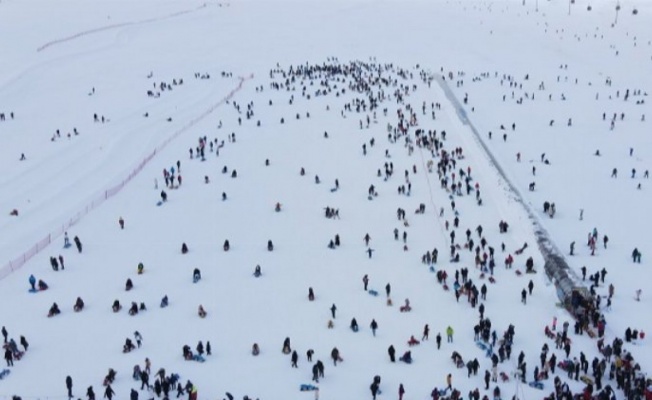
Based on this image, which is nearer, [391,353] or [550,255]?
[391,353]

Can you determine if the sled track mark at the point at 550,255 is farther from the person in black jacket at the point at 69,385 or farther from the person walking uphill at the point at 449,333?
the person in black jacket at the point at 69,385

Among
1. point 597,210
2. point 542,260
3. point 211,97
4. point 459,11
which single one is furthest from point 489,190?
point 459,11

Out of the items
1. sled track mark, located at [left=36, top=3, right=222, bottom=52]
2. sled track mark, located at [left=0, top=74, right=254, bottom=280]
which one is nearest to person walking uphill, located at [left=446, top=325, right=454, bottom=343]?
sled track mark, located at [left=0, top=74, right=254, bottom=280]

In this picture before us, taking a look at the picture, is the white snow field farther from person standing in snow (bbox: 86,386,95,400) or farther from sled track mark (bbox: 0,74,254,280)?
person standing in snow (bbox: 86,386,95,400)

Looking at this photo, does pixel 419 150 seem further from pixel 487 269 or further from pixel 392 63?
pixel 392 63

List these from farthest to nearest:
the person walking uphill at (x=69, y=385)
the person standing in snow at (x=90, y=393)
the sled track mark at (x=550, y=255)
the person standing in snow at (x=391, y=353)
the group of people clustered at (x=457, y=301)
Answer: the sled track mark at (x=550, y=255) → the person standing in snow at (x=391, y=353) → the group of people clustered at (x=457, y=301) → the person walking uphill at (x=69, y=385) → the person standing in snow at (x=90, y=393)

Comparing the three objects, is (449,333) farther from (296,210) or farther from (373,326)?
(296,210)

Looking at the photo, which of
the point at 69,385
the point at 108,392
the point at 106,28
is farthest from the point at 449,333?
Answer: the point at 106,28

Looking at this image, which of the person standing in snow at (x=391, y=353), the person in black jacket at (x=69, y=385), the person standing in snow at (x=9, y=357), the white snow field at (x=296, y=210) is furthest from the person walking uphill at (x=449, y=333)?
the person standing in snow at (x=9, y=357)
